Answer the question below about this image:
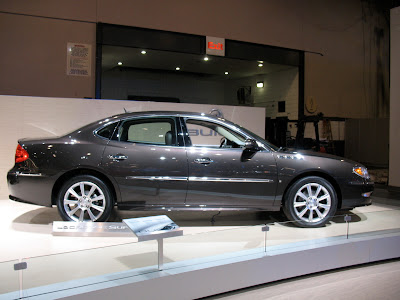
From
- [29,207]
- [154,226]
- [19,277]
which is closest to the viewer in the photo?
[19,277]

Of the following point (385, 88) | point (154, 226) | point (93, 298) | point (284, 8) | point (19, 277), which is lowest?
point (93, 298)

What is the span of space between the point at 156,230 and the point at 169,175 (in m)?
1.57

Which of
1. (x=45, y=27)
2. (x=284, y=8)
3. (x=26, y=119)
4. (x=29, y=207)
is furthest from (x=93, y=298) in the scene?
(x=284, y=8)

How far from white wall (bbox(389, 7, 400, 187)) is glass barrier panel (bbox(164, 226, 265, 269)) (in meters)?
6.06

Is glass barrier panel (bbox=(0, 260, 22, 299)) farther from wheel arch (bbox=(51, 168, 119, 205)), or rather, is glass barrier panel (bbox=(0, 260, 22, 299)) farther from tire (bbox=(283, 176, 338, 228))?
tire (bbox=(283, 176, 338, 228))

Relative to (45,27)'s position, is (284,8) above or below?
above

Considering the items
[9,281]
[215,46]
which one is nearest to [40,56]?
[215,46]

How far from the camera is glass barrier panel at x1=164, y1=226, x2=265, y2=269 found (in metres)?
2.74

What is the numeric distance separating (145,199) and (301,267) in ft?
5.71

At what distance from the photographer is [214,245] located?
289cm

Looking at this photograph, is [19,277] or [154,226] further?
[154,226]

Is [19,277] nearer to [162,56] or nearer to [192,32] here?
[192,32]

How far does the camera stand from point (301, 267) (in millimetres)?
3178

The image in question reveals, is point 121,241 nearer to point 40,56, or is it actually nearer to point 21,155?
point 21,155
